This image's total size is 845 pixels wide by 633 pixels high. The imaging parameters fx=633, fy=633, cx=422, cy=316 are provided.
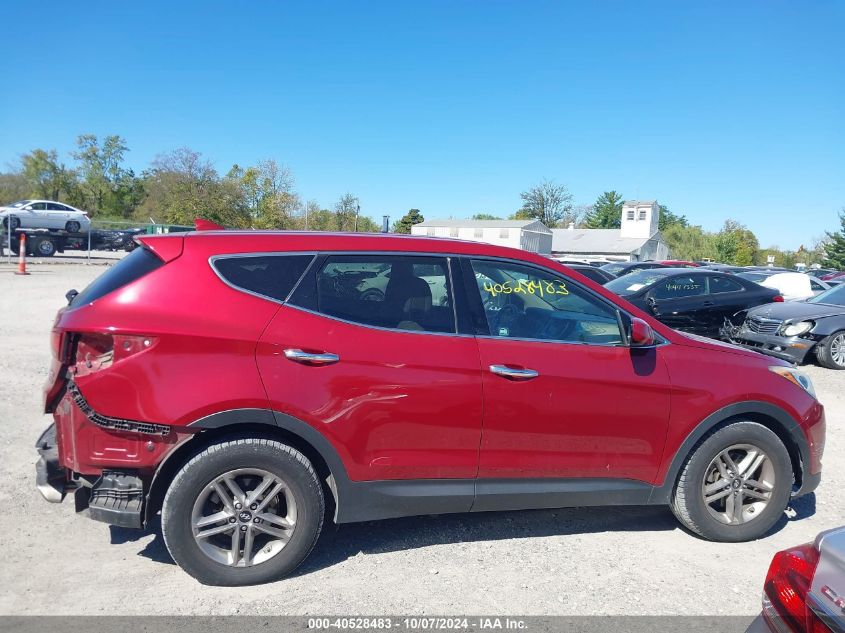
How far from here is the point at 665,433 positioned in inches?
153

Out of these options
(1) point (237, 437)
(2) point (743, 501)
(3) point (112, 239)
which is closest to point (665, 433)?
(2) point (743, 501)

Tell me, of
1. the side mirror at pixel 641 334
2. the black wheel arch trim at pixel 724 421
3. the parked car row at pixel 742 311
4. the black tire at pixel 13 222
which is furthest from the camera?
the black tire at pixel 13 222

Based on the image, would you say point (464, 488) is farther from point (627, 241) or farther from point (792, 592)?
point (627, 241)

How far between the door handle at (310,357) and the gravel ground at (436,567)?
4.05 feet

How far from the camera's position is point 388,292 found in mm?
3695

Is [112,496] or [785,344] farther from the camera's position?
[785,344]

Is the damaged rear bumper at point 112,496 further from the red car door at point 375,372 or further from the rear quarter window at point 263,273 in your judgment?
the rear quarter window at point 263,273

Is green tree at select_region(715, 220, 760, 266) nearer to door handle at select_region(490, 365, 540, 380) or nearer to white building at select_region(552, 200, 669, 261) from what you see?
white building at select_region(552, 200, 669, 261)

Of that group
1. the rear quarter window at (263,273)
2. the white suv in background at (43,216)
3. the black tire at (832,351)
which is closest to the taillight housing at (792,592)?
the rear quarter window at (263,273)

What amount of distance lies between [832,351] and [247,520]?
10.3 meters

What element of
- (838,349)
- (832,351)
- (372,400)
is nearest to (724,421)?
(372,400)

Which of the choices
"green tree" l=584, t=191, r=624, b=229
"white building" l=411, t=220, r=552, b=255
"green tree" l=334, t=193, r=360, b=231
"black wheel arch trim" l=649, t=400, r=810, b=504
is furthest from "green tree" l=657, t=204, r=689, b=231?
"black wheel arch trim" l=649, t=400, r=810, b=504

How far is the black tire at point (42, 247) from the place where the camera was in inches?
1118

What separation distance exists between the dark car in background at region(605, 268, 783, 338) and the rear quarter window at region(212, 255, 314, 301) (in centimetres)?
960
